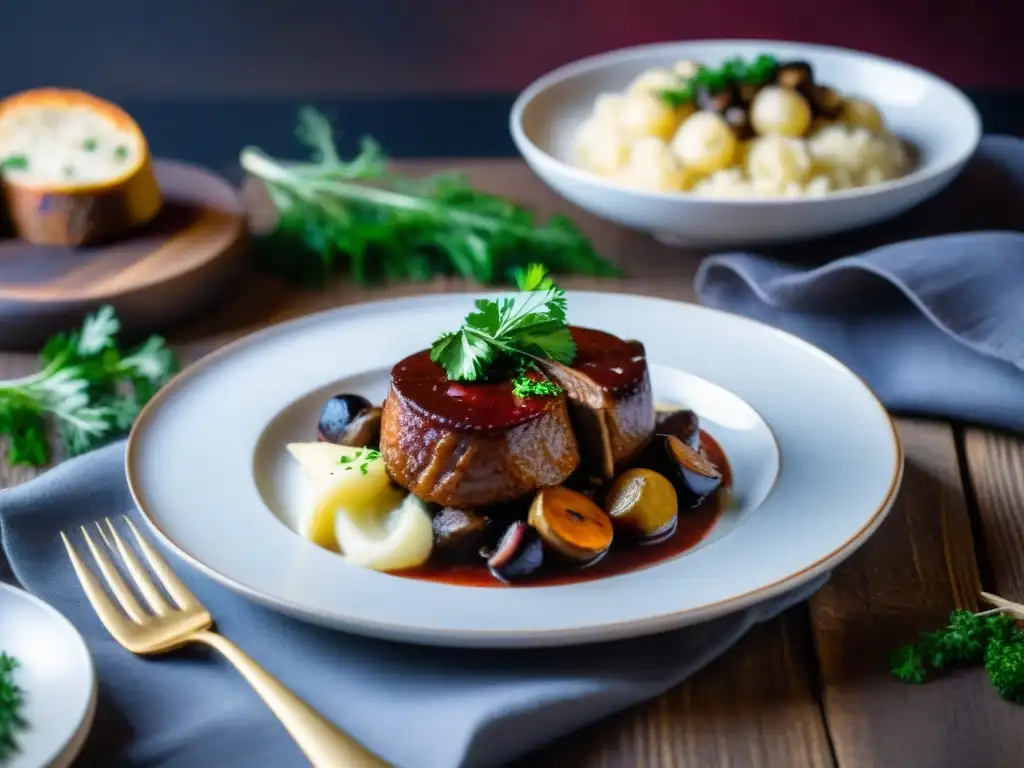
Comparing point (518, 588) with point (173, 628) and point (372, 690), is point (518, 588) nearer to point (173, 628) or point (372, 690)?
point (372, 690)

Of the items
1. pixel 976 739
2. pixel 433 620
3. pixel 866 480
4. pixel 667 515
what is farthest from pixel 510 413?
pixel 976 739

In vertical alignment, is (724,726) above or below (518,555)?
below

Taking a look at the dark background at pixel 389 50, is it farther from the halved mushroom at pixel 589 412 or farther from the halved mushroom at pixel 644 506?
the halved mushroom at pixel 644 506

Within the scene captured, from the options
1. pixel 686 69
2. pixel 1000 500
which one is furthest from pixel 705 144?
pixel 1000 500

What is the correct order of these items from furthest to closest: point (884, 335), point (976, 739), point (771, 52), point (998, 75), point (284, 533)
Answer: point (998, 75)
point (771, 52)
point (884, 335)
point (284, 533)
point (976, 739)

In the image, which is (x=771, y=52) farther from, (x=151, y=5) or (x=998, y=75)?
(x=151, y=5)

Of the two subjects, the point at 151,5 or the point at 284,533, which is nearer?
the point at 284,533
